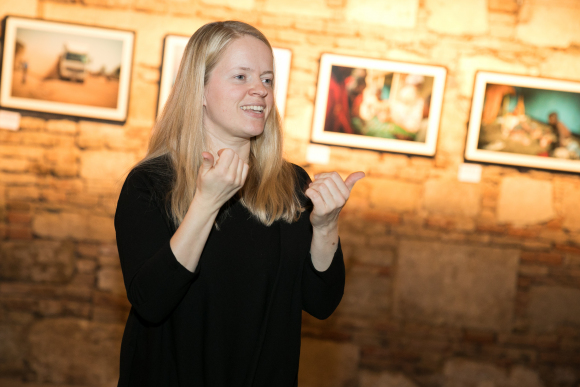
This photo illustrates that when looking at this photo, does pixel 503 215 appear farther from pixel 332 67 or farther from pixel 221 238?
pixel 221 238

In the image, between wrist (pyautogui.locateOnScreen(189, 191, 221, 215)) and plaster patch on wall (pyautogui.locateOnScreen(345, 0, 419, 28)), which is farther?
plaster patch on wall (pyautogui.locateOnScreen(345, 0, 419, 28))

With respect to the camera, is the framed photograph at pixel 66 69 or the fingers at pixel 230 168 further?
the framed photograph at pixel 66 69

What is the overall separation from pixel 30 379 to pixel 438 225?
3018 mm

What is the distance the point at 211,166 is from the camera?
1181 mm

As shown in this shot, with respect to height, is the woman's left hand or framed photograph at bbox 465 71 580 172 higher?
framed photograph at bbox 465 71 580 172

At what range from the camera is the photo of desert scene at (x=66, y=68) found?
3260 mm

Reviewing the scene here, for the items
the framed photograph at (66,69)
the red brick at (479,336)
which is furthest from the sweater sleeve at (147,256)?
the red brick at (479,336)

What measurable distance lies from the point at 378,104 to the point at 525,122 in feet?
3.26

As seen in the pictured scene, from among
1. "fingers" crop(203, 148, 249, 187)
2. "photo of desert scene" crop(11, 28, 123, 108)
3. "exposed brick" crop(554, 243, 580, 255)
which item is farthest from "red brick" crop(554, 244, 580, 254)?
"photo of desert scene" crop(11, 28, 123, 108)

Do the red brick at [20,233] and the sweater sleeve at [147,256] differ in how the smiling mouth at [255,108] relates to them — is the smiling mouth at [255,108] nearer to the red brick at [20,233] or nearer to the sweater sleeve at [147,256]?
the sweater sleeve at [147,256]

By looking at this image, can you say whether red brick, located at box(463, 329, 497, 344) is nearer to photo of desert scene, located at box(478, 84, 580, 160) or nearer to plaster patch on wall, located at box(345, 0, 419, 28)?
photo of desert scene, located at box(478, 84, 580, 160)

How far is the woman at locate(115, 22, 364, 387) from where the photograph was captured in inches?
46.1

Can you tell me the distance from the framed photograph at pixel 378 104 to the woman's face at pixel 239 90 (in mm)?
1879

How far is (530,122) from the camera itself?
3322mm
